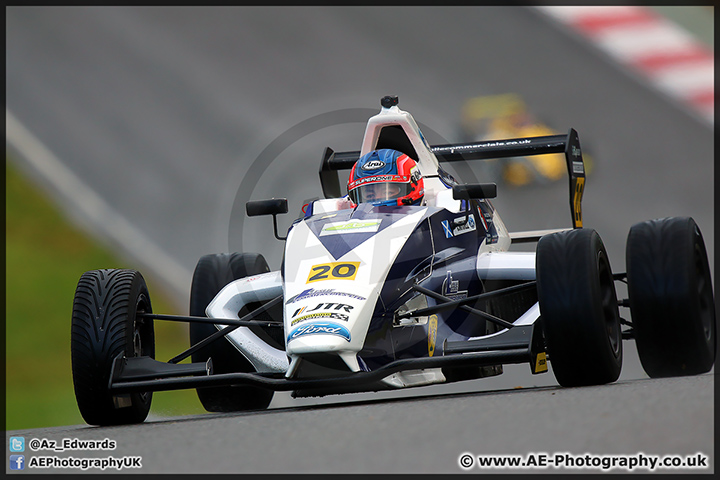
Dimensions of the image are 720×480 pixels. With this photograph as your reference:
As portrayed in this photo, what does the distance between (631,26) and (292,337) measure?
11874 millimetres

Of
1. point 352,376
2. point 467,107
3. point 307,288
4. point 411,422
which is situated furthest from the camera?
point 467,107

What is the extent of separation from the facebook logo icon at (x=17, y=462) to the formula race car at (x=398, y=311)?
4.93 ft

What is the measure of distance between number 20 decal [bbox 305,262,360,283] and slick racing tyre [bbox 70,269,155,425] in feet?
4.46

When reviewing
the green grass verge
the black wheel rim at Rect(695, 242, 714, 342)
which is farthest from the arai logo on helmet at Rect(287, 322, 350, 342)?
the green grass verge

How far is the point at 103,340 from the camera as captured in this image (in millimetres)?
6770

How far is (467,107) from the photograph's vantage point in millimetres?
17484

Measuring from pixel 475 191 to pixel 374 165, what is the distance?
104 cm

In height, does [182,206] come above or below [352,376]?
above

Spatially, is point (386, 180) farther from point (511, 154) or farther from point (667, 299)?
point (667, 299)

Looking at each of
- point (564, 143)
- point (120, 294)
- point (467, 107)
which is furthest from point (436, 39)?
point (120, 294)

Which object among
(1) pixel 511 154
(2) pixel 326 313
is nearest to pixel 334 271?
(2) pixel 326 313

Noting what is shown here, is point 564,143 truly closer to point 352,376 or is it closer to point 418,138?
point 418,138

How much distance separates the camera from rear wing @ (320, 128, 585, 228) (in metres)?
8.90

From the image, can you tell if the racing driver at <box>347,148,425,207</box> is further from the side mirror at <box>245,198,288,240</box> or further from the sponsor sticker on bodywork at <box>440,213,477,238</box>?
the side mirror at <box>245,198,288,240</box>
